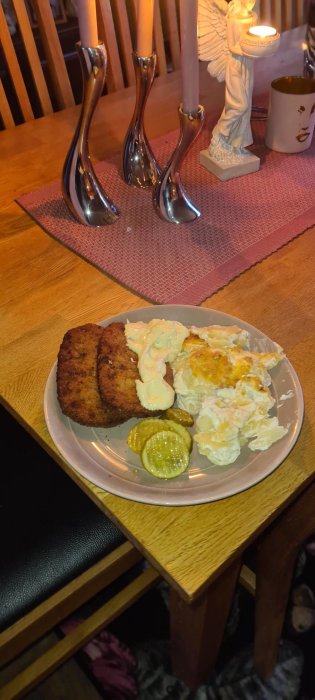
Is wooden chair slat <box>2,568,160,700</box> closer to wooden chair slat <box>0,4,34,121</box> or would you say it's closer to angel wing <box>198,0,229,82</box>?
angel wing <box>198,0,229,82</box>

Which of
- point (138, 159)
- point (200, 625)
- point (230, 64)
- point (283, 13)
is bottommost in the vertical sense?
point (200, 625)

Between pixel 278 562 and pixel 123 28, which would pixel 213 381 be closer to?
pixel 278 562

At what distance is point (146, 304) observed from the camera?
0.89 metres

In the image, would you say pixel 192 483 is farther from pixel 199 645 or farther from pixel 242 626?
pixel 242 626

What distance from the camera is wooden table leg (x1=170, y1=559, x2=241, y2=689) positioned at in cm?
79

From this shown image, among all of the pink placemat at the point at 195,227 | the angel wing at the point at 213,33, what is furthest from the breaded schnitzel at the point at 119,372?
the angel wing at the point at 213,33

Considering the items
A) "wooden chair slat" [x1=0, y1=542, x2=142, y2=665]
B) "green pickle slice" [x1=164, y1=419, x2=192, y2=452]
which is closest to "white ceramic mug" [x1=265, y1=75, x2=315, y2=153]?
"green pickle slice" [x1=164, y1=419, x2=192, y2=452]

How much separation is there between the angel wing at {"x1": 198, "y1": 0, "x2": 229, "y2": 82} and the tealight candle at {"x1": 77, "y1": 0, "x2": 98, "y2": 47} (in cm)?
24

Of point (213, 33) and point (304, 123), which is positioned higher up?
point (213, 33)

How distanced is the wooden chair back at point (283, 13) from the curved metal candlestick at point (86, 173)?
114cm

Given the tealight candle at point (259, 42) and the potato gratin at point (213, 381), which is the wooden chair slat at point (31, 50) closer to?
the tealight candle at point (259, 42)

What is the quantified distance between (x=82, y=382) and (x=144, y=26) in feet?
2.07

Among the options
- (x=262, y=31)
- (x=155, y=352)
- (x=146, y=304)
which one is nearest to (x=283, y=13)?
(x=262, y=31)

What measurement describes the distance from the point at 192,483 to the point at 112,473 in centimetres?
9
